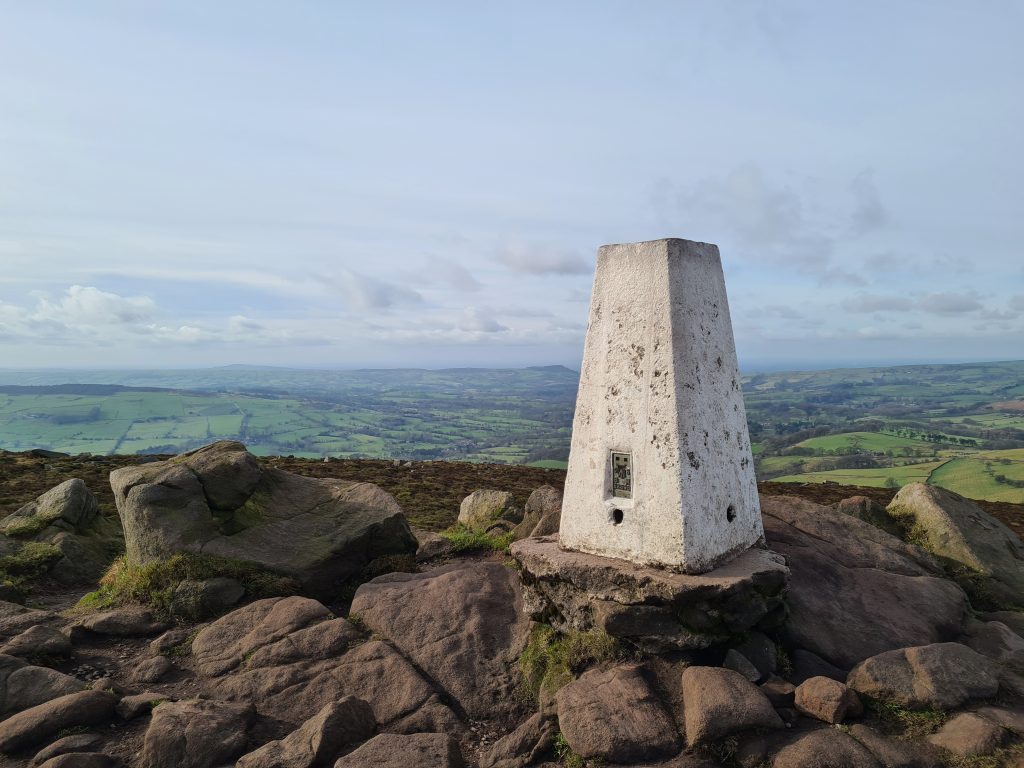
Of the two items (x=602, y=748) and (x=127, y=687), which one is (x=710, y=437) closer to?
(x=602, y=748)

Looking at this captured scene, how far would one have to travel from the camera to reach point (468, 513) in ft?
64.2

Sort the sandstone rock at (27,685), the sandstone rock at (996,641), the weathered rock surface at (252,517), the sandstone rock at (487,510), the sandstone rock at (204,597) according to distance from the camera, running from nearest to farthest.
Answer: the sandstone rock at (27,685) < the sandstone rock at (996,641) < the sandstone rock at (204,597) < the weathered rock surface at (252,517) < the sandstone rock at (487,510)

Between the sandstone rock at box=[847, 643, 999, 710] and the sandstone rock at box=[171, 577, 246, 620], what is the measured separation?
11.5 metres

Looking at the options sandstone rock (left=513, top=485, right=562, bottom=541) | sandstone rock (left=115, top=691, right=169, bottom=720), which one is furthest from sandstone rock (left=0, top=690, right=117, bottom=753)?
sandstone rock (left=513, top=485, right=562, bottom=541)

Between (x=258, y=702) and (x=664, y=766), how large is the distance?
628 centimetres

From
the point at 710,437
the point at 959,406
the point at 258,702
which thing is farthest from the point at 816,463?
the point at 959,406

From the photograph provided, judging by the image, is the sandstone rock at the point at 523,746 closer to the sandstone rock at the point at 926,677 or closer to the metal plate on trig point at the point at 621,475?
the metal plate on trig point at the point at 621,475

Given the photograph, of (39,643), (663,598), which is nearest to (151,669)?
(39,643)

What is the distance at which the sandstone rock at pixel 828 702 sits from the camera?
814cm

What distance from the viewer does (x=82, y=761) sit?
756 cm

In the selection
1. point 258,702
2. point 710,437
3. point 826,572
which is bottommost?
point 258,702

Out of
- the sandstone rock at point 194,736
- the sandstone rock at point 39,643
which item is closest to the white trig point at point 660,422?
the sandstone rock at point 194,736

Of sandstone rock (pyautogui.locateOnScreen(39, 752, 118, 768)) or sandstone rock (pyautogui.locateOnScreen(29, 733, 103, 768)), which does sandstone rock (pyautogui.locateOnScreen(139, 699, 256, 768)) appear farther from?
sandstone rock (pyautogui.locateOnScreen(29, 733, 103, 768))

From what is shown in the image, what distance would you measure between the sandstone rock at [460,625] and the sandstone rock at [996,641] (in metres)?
8.21
